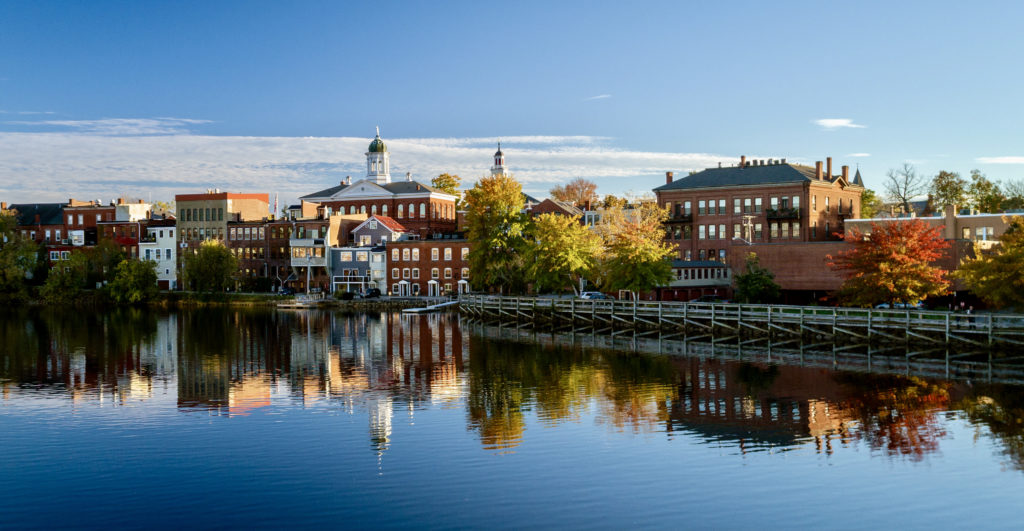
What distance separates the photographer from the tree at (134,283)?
102875 millimetres

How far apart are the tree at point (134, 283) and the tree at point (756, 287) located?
230 feet

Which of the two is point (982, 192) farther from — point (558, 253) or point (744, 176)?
point (558, 253)

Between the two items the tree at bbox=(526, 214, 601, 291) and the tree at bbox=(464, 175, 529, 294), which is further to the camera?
the tree at bbox=(464, 175, 529, 294)

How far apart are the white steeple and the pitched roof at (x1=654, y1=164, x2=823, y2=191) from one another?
152 ft

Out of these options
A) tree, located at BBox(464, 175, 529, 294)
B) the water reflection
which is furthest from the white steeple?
the water reflection

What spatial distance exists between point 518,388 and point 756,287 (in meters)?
35.6

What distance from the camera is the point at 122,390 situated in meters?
36.8

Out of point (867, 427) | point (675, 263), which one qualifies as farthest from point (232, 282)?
point (867, 427)

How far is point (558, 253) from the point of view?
73.4 meters

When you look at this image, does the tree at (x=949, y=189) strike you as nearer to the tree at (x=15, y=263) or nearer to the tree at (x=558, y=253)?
the tree at (x=558, y=253)

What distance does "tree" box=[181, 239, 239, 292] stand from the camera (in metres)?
102

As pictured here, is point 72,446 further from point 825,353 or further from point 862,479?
point 825,353

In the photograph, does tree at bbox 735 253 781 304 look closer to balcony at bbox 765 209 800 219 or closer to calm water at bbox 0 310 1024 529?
balcony at bbox 765 209 800 219

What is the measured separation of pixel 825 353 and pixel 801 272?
26186mm
